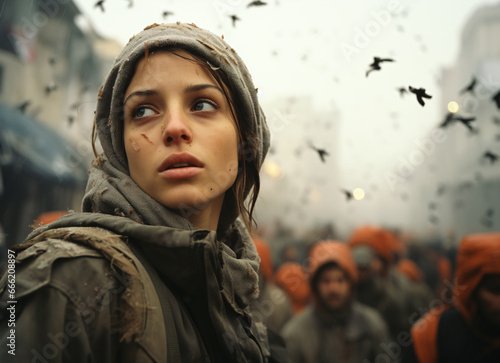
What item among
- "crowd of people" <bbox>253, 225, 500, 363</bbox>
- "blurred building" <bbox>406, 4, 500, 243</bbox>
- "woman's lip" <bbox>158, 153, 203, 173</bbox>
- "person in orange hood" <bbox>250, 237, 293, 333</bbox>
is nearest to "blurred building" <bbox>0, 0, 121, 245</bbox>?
"person in orange hood" <bbox>250, 237, 293, 333</bbox>

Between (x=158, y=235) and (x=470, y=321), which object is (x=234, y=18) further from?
(x=470, y=321)

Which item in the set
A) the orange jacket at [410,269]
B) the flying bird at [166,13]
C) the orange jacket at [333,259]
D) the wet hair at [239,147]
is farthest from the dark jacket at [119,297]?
Result: the orange jacket at [410,269]

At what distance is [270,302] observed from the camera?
6.02 metres

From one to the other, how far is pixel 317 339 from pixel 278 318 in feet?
3.15

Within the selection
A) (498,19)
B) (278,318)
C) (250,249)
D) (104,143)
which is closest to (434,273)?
(278,318)

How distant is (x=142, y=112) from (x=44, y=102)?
195 inches

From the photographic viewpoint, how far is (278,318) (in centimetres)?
589

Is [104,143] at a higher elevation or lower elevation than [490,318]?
higher

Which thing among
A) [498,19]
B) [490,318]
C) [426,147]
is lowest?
[490,318]

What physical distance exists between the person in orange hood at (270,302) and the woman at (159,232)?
3.90m

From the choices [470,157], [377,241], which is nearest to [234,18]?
[377,241]

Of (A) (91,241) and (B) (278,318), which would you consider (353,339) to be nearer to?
(B) (278,318)

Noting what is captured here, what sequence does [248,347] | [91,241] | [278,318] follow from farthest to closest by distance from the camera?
[278,318], [248,347], [91,241]

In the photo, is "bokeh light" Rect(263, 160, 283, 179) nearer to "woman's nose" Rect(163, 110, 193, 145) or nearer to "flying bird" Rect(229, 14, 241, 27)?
"flying bird" Rect(229, 14, 241, 27)
